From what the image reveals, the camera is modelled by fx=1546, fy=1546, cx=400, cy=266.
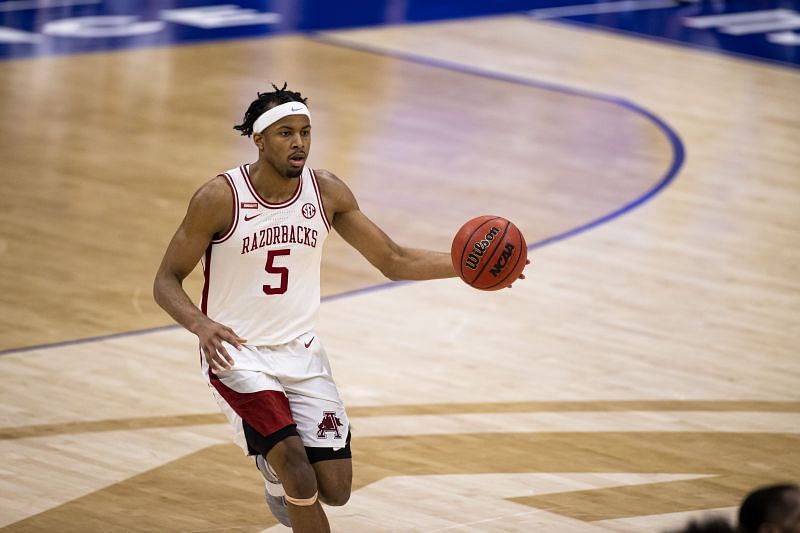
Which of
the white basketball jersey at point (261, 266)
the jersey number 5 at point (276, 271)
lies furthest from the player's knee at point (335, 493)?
the jersey number 5 at point (276, 271)

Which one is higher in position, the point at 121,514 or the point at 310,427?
the point at 310,427

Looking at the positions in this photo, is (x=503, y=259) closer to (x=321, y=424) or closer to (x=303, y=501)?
(x=321, y=424)

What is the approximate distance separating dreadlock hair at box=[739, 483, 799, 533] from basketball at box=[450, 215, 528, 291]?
7.03 feet

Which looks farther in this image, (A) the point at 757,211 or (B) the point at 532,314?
(A) the point at 757,211

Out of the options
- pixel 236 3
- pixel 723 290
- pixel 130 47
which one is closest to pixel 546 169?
pixel 723 290

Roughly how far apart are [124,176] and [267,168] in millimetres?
6190

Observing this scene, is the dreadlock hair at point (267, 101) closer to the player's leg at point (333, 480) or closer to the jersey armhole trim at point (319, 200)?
the jersey armhole trim at point (319, 200)

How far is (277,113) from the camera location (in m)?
5.82

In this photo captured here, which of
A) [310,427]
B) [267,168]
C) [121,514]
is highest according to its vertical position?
[267,168]

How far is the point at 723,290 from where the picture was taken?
10031 mm

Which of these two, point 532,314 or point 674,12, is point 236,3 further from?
point 532,314

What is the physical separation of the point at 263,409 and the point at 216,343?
34 cm

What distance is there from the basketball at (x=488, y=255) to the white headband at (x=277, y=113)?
0.80 m

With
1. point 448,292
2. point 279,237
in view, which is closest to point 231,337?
point 279,237
